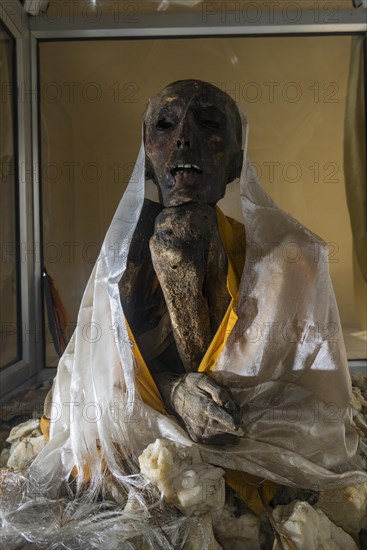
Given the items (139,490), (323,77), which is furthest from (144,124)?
(323,77)

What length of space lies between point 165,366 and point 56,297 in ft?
2.43

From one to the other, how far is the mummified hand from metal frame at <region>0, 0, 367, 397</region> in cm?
83

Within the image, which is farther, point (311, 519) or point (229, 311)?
point (229, 311)

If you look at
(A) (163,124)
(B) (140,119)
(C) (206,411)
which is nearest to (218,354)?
(C) (206,411)

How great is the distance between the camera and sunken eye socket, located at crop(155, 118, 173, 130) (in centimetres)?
94

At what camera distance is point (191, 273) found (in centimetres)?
89

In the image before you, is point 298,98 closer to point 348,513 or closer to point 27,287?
point 27,287

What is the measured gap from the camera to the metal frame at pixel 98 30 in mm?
1531

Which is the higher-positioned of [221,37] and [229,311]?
[221,37]

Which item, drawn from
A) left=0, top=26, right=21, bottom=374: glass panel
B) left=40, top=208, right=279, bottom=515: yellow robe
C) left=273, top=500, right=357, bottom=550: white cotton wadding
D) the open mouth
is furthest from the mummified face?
left=0, top=26, right=21, bottom=374: glass panel

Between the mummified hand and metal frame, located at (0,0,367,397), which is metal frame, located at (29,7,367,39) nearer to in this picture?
metal frame, located at (0,0,367,397)

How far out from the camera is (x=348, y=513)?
2.69 feet

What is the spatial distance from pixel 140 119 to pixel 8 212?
55cm

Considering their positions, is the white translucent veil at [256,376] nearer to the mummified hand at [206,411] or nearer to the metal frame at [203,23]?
the mummified hand at [206,411]
